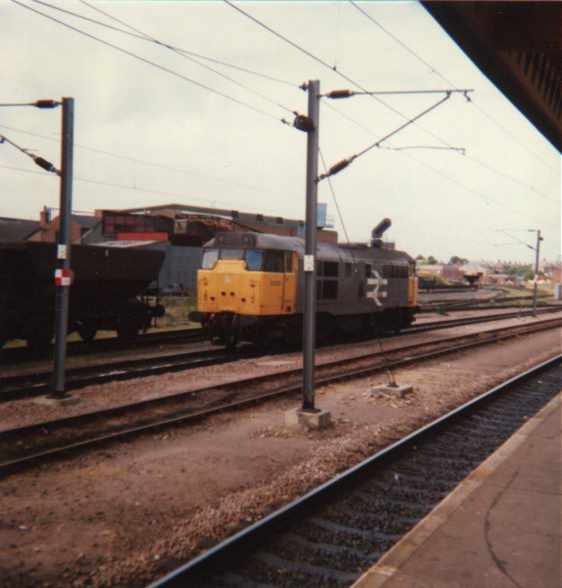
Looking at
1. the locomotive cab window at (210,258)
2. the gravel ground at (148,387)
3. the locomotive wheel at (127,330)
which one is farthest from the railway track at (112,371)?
the locomotive wheel at (127,330)

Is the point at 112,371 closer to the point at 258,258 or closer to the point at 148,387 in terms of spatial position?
the point at 148,387

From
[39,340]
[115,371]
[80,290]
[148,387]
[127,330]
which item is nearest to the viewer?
[148,387]

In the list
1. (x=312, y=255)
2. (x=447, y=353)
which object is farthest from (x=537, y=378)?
(x=312, y=255)

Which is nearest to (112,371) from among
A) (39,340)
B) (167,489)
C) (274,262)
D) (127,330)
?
(39,340)

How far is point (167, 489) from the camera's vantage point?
6984 millimetres

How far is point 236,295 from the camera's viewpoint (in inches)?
663

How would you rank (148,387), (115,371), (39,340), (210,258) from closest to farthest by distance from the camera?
1. (148,387)
2. (115,371)
3. (39,340)
4. (210,258)

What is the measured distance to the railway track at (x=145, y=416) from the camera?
26.9 feet

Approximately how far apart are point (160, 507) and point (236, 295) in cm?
1063

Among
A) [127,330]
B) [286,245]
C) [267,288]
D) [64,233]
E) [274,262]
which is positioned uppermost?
[286,245]

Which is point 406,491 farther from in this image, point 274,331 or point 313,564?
point 274,331

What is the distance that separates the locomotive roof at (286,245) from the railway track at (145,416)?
3.54 m

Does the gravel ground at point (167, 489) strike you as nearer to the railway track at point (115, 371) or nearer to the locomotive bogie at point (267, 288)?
the railway track at point (115, 371)

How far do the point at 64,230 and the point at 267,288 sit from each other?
6904mm
